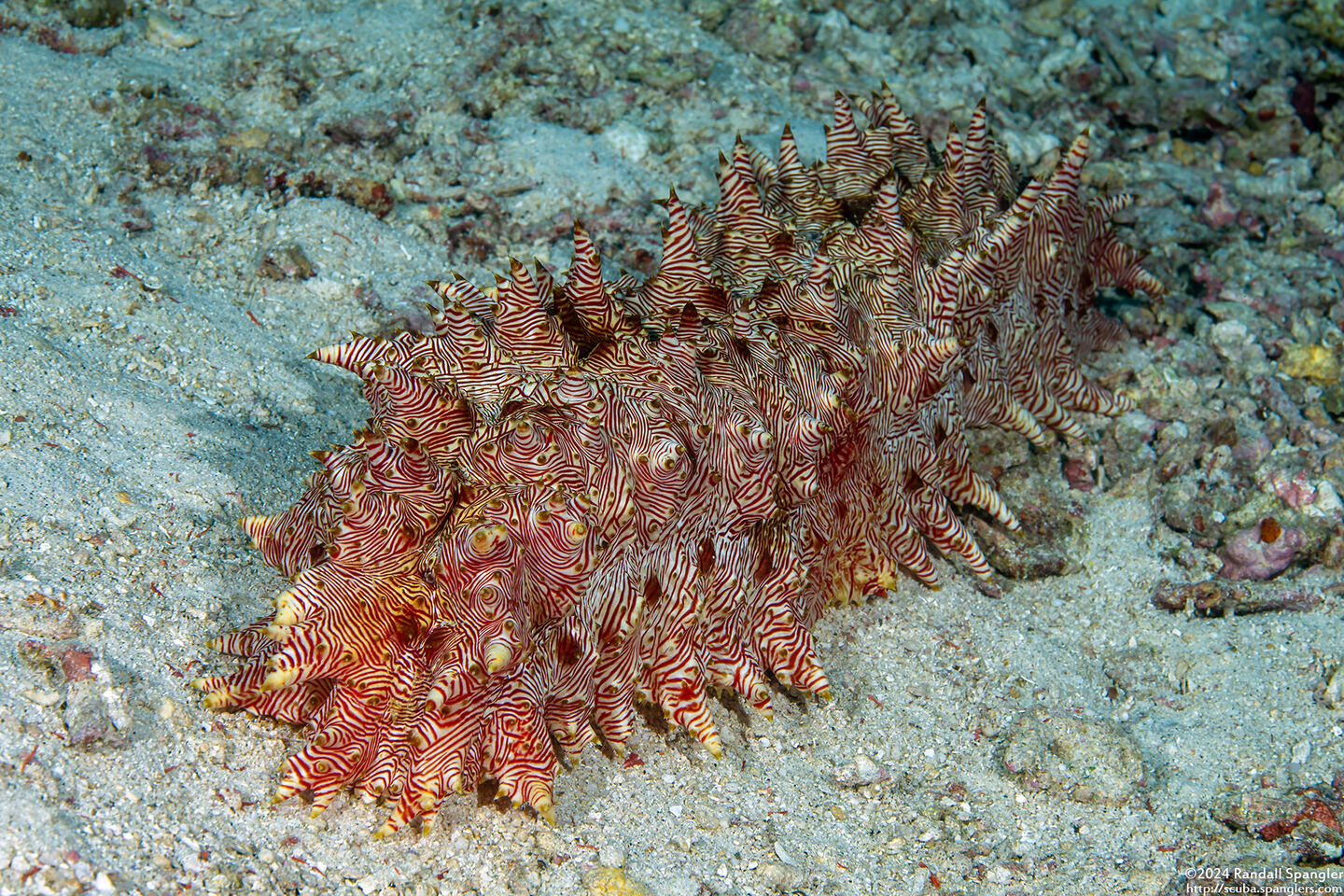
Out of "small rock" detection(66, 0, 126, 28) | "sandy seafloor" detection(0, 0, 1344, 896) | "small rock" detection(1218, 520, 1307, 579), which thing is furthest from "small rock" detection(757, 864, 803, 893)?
"small rock" detection(66, 0, 126, 28)

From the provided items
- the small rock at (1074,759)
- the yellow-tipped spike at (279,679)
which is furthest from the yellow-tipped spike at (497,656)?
the small rock at (1074,759)

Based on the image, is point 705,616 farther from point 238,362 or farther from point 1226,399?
point 1226,399

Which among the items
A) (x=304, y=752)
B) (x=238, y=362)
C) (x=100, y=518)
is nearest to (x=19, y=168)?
(x=238, y=362)

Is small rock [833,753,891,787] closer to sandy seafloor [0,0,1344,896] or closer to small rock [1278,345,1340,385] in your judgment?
sandy seafloor [0,0,1344,896]

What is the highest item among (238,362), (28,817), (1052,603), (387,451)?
(387,451)

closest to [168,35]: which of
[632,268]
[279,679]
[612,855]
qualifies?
[632,268]

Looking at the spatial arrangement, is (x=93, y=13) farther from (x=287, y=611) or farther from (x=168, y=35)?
(x=287, y=611)

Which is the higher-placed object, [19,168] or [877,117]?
[877,117]

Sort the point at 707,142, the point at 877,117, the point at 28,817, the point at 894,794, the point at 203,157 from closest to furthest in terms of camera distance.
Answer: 1. the point at 28,817
2. the point at 894,794
3. the point at 877,117
4. the point at 203,157
5. the point at 707,142
